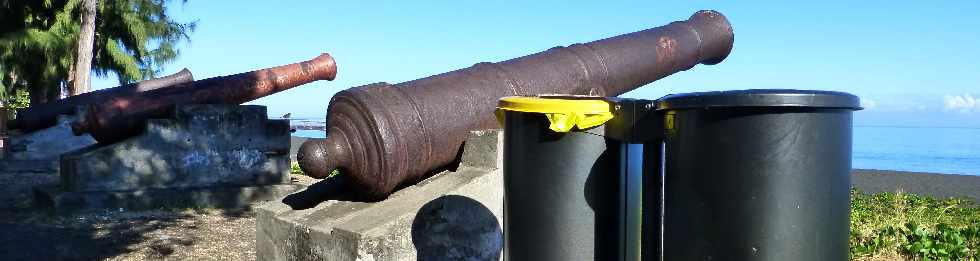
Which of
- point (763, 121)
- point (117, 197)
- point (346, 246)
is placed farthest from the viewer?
point (117, 197)

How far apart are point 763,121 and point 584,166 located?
0.52 m

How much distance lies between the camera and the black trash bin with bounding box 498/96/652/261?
1899mm

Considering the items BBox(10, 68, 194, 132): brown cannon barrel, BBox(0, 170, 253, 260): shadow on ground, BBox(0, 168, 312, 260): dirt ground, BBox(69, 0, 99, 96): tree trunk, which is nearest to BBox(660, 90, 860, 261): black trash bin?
BBox(0, 168, 312, 260): dirt ground

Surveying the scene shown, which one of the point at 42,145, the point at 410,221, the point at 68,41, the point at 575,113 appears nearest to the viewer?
the point at 575,113

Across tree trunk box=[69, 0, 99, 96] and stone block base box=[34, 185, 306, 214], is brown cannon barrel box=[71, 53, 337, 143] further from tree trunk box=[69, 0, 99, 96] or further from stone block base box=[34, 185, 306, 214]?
tree trunk box=[69, 0, 99, 96]

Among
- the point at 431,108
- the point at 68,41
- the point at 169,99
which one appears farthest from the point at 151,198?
the point at 68,41

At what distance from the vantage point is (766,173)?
1.55 metres

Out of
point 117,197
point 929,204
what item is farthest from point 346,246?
point 929,204

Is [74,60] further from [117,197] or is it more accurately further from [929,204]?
[929,204]

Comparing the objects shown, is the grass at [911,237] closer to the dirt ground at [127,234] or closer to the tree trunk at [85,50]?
the dirt ground at [127,234]

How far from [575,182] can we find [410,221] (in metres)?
1.59

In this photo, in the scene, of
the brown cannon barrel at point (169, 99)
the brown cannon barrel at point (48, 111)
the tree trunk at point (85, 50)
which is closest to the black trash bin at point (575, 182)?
the brown cannon barrel at point (169, 99)

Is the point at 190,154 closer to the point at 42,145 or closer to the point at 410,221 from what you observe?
the point at 410,221

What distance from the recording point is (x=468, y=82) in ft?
13.6
